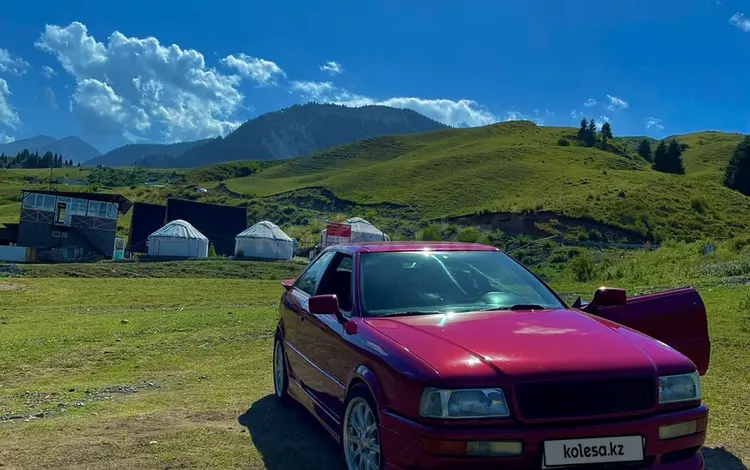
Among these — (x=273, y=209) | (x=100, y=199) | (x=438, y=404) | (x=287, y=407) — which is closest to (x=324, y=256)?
(x=287, y=407)

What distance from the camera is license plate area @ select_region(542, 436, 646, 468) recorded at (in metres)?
3.04

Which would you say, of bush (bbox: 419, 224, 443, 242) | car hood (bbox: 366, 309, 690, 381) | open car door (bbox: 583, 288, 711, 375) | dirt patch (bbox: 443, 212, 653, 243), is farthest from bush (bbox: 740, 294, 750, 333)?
dirt patch (bbox: 443, 212, 653, 243)

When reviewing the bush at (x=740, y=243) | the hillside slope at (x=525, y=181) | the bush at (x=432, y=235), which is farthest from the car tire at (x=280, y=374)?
the hillside slope at (x=525, y=181)

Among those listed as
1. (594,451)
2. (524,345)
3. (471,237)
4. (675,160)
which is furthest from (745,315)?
(675,160)

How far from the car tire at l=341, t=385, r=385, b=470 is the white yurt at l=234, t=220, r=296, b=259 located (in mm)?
50696

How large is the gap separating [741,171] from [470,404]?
321 ft

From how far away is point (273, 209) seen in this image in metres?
85.2

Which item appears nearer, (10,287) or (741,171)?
(10,287)

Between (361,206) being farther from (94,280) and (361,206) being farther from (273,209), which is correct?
(94,280)

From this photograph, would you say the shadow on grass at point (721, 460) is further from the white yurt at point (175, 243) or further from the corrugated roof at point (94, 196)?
the corrugated roof at point (94, 196)

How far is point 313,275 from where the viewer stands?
5824 millimetres

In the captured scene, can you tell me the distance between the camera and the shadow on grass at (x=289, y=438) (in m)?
4.54

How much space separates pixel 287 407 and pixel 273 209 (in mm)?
80256

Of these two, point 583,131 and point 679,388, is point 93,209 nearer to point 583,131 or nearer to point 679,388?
point 679,388
